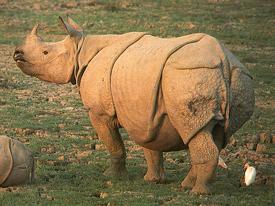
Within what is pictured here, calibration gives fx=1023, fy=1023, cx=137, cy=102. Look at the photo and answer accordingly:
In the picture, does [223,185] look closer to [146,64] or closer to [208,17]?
[146,64]

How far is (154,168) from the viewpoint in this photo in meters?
11.9

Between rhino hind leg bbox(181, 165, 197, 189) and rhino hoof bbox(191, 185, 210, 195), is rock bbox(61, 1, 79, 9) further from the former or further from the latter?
rhino hoof bbox(191, 185, 210, 195)

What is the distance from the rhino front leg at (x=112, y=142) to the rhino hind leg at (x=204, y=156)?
140 centimetres

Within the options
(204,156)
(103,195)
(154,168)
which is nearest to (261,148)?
(154,168)

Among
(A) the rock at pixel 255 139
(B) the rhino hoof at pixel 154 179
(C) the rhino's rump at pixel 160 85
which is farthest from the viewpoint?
(A) the rock at pixel 255 139

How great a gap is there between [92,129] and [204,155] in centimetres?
539

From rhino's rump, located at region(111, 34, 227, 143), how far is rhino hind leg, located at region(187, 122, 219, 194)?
3.9 inches

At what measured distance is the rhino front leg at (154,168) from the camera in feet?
39.2

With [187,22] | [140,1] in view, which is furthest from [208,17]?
[140,1]

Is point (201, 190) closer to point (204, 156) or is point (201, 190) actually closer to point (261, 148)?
point (204, 156)

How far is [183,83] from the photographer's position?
34.6 feet

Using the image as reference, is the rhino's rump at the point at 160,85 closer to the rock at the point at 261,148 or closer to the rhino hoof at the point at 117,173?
the rhino hoof at the point at 117,173

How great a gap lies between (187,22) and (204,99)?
18.5 meters

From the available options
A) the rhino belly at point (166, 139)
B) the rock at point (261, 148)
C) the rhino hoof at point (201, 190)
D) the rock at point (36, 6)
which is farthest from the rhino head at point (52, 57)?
the rock at point (36, 6)
